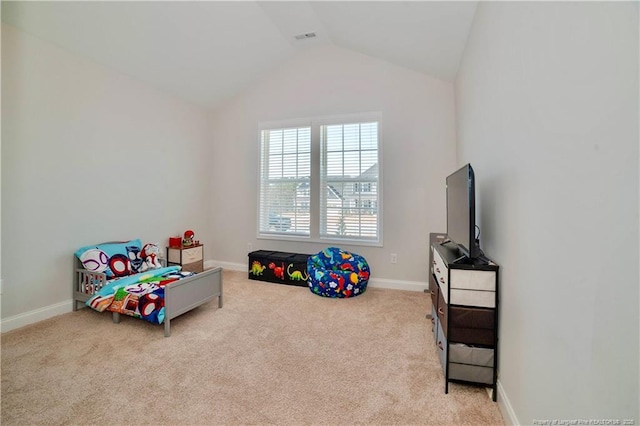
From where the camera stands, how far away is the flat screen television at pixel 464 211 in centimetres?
159

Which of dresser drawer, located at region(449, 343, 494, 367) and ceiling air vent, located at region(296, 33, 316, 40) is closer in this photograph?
dresser drawer, located at region(449, 343, 494, 367)

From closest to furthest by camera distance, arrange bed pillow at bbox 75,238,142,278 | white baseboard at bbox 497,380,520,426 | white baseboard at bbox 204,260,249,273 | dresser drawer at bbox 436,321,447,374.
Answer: white baseboard at bbox 497,380,520,426, dresser drawer at bbox 436,321,447,374, bed pillow at bbox 75,238,142,278, white baseboard at bbox 204,260,249,273

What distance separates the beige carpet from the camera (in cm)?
148

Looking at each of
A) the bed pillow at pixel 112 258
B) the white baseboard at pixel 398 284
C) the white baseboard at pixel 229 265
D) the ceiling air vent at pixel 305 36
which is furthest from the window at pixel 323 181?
the bed pillow at pixel 112 258

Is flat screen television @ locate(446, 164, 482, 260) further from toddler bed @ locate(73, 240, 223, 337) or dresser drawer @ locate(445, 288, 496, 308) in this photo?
toddler bed @ locate(73, 240, 223, 337)

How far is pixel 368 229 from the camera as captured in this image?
3.81m

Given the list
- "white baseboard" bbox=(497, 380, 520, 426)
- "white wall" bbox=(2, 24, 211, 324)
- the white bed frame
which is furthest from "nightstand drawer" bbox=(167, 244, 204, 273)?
"white baseboard" bbox=(497, 380, 520, 426)

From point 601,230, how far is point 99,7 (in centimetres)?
379

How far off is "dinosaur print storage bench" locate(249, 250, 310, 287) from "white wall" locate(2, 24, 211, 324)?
53.3 inches

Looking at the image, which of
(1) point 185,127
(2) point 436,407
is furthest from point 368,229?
(1) point 185,127

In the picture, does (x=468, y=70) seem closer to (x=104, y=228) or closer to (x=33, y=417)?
(x=33, y=417)

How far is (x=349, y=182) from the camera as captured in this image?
3.88 meters

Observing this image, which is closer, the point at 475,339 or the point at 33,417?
the point at 33,417

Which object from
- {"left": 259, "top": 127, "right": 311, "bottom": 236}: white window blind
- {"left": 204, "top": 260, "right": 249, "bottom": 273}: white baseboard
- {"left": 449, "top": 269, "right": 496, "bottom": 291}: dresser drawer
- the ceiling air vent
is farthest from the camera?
{"left": 204, "top": 260, "right": 249, "bottom": 273}: white baseboard
